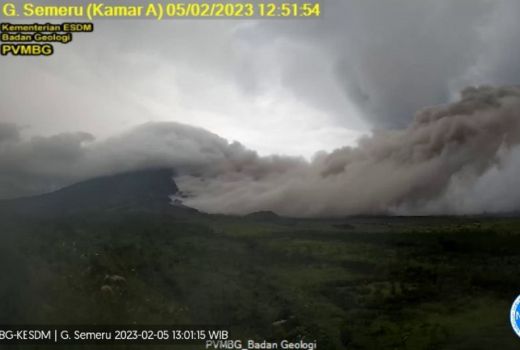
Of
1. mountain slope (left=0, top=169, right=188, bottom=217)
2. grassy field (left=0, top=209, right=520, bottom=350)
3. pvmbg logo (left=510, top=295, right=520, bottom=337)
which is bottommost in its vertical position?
pvmbg logo (left=510, top=295, right=520, bottom=337)

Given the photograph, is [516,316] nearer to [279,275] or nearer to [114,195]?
[279,275]

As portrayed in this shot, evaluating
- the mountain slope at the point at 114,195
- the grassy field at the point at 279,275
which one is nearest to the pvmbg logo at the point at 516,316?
the grassy field at the point at 279,275

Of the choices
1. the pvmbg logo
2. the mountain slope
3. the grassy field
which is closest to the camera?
the grassy field

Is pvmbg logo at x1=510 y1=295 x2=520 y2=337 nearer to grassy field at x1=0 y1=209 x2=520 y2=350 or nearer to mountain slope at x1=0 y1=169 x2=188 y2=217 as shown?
grassy field at x1=0 y1=209 x2=520 y2=350

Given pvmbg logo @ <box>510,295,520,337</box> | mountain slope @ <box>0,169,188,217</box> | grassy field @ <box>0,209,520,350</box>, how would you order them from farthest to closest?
mountain slope @ <box>0,169,188,217</box>, pvmbg logo @ <box>510,295,520,337</box>, grassy field @ <box>0,209,520,350</box>

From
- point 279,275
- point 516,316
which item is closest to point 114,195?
point 279,275

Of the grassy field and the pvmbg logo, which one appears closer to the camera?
the grassy field

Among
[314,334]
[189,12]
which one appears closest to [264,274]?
[314,334]

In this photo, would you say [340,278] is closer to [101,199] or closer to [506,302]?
[506,302]

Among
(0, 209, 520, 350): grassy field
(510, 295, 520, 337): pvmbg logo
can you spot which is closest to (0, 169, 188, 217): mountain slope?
(0, 209, 520, 350): grassy field

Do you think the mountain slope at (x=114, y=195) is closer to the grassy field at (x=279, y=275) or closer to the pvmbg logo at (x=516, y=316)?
the grassy field at (x=279, y=275)
